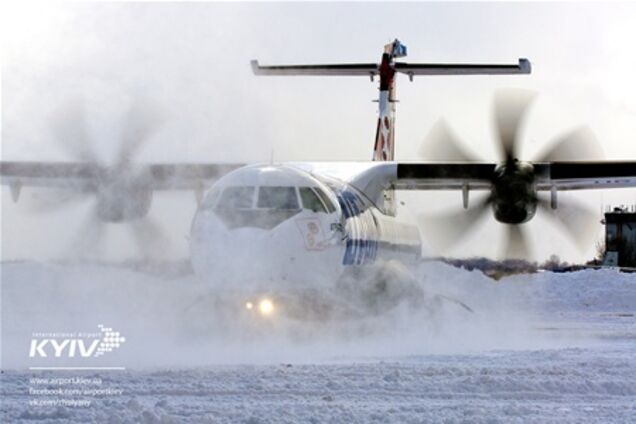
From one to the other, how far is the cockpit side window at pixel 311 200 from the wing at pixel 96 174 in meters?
3.95

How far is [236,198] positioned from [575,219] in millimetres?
7507

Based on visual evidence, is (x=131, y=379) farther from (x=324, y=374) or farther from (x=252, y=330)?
(x=252, y=330)

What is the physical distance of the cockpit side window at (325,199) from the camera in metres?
14.1

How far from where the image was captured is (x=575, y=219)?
737 inches

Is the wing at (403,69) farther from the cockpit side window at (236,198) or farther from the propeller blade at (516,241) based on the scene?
the cockpit side window at (236,198)

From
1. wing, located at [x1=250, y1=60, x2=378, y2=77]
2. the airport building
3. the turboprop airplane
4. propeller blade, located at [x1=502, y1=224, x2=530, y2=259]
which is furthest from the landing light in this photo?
the airport building

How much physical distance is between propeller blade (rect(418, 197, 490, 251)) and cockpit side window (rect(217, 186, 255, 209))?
6042 mm

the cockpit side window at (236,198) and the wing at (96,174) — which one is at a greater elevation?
the wing at (96,174)

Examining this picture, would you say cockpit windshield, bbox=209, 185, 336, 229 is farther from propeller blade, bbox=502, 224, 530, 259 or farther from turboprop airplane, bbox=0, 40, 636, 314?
propeller blade, bbox=502, 224, 530, 259

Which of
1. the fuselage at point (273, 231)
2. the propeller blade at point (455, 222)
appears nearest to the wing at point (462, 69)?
the propeller blade at point (455, 222)

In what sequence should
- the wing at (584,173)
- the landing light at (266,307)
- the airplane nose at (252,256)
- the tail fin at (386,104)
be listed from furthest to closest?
the tail fin at (386,104), the wing at (584,173), the landing light at (266,307), the airplane nose at (252,256)

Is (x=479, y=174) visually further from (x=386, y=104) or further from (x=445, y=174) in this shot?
(x=386, y=104)

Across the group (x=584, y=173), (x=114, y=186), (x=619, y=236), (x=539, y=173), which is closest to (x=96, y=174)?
(x=114, y=186)

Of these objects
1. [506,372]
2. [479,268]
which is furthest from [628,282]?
[506,372]
